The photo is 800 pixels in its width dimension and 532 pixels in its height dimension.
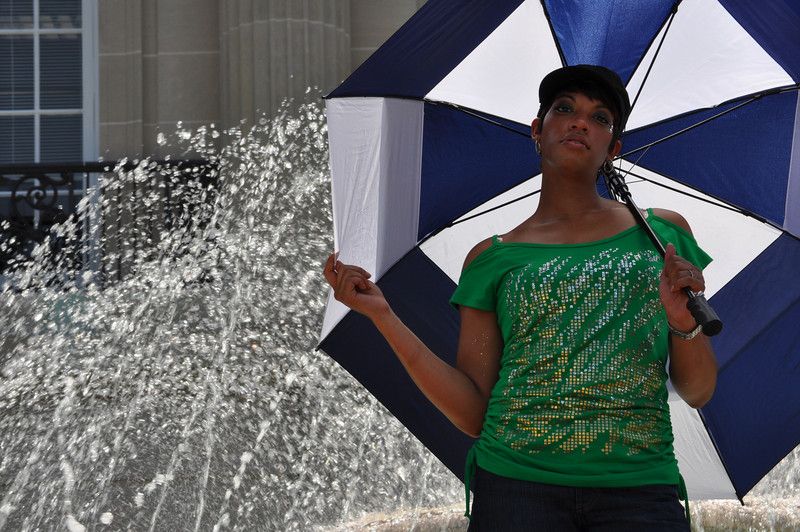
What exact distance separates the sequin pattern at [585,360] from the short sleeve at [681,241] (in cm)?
10

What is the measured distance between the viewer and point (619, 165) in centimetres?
280

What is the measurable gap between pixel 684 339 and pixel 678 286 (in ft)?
0.55

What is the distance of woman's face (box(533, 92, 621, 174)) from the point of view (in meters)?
2.07

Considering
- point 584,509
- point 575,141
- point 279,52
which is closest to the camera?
point 584,509

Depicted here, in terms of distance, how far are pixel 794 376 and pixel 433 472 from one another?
12.9 feet

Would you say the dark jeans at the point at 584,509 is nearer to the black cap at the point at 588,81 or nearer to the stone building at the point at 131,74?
the black cap at the point at 588,81

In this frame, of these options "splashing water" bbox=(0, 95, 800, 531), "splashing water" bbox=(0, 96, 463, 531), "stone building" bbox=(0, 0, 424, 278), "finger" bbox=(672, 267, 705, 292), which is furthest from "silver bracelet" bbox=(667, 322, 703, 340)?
"stone building" bbox=(0, 0, 424, 278)

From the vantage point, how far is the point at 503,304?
2.02m

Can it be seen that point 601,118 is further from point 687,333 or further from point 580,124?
point 687,333

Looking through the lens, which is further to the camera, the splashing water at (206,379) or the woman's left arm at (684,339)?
the splashing water at (206,379)

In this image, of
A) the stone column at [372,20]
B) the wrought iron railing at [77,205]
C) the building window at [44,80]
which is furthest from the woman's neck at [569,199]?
the building window at [44,80]

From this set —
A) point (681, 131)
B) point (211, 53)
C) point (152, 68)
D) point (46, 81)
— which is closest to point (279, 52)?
point (211, 53)

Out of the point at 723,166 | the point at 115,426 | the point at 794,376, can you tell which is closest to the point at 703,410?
the point at 794,376

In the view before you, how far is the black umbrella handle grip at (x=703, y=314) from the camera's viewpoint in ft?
5.58
